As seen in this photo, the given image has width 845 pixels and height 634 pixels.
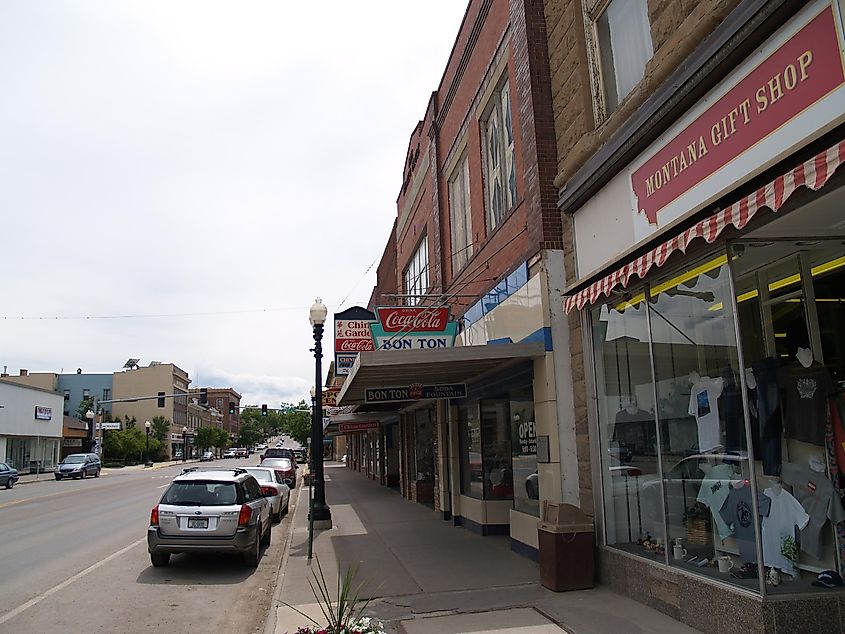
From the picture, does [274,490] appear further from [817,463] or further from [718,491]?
[817,463]

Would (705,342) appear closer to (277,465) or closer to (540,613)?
(540,613)

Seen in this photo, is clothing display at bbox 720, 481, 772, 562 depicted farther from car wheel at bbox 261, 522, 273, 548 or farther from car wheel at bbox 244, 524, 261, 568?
car wheel at bbox 261, 522, 273, 548

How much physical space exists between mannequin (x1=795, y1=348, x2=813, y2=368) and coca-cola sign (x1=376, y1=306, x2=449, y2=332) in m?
7.12

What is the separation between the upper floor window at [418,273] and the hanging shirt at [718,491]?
12.6m

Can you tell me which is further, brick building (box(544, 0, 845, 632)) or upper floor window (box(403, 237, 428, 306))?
upper floor window (box(403, 237, 428, 306))

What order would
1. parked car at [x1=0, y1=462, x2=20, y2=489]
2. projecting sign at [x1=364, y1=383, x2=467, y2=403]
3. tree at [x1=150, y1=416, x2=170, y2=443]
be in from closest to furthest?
projecting sign at [x1=364, y1=383, x2=467, y2=403] → parked car at [x1=0, y1=462, x2=20, y2=489] → tree at [x1=150, y1=416, x2=170, y2=443]

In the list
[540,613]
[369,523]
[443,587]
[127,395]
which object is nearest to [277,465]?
[369,523]

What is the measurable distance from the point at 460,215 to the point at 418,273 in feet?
20.1

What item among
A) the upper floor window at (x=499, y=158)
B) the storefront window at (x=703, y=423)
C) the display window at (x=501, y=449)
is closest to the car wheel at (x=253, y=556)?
the display window at (x=501, y=449)

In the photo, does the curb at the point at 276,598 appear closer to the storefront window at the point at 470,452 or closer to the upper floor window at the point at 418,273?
the storefront window at the point at 470,452

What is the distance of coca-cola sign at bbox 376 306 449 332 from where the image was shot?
13.0 metres

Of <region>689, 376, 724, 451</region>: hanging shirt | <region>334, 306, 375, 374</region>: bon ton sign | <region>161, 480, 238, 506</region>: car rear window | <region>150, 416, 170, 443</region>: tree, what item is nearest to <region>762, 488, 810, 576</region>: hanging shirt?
<region>689, 376, 724, 451</region>: hanging shirt

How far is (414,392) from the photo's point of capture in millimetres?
13031

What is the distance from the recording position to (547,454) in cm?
963
